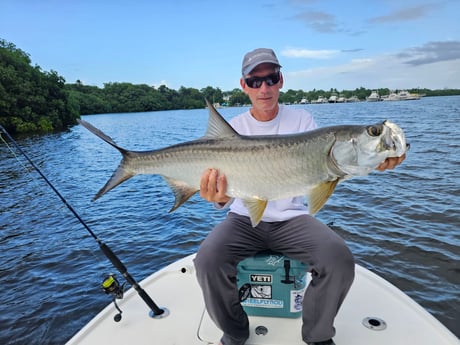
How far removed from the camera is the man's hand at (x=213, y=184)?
2879 mm

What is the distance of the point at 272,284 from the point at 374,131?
1526 millimetres

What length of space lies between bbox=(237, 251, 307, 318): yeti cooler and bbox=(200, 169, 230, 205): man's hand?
0.63 meters

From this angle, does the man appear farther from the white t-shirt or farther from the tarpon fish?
the tarpon fish

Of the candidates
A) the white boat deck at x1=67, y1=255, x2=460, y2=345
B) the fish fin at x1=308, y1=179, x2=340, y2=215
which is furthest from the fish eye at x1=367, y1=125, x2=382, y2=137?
the white boat deck at x1=67, y1=255, x2=460, y2=345

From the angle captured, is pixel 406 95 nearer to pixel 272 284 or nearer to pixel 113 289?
pixel 272 284

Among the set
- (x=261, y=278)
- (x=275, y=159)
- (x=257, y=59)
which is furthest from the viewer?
(x=257, y=59)

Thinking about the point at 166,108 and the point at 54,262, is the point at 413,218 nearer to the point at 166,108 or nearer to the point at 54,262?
the point at 54,262

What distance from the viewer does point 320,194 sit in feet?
9.00

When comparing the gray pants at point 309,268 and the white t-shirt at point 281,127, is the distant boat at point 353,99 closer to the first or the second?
the white t-shirt at point 281,127

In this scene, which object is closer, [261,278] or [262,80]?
[261,278]

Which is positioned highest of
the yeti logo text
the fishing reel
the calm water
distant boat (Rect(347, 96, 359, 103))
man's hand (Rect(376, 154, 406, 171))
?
man's hand (Rect(376, 154, 406, 171))

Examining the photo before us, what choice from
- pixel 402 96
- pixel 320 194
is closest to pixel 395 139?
pixel 320 194

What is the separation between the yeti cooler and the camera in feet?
9.80

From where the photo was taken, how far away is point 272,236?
123 inches
